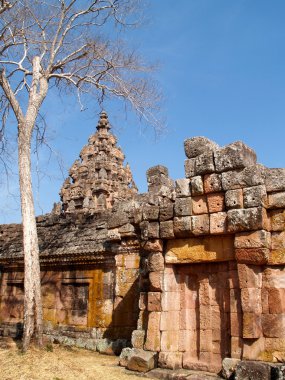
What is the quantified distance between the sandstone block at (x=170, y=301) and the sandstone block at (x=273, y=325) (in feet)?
5.29

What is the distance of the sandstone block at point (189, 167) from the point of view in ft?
23.2

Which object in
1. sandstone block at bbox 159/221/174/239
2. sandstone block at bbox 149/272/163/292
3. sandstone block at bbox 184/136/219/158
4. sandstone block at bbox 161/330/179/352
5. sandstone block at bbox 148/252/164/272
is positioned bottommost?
sandstone block at bbox 161/330/179/352

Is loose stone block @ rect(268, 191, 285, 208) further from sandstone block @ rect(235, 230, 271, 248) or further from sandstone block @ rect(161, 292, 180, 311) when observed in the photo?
sandstone block @ rect(161, 292, 180, 311)

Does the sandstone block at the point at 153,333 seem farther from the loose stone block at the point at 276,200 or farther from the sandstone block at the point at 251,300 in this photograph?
the loose stone block at the point at 276,200

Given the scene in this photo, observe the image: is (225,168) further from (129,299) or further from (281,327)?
(129,299)

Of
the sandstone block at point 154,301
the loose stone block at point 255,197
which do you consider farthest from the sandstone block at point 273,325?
the sandstone block at point 154,301

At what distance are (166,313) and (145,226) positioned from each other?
1591 millimetres

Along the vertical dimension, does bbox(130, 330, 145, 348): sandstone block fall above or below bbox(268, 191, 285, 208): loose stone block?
below

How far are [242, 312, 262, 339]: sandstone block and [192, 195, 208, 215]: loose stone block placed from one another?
1804 millimetres

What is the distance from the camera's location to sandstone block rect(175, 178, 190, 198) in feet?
23.3

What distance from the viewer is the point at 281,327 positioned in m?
5.95

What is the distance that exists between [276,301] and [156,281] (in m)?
2.05

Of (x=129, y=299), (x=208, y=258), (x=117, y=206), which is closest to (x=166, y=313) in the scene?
(x=208, y=258)

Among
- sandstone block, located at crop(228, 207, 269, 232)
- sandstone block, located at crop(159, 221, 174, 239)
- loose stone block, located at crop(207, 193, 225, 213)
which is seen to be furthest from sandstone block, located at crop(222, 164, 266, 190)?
sandstone block, located at crop(159, 221, 174, 239)
